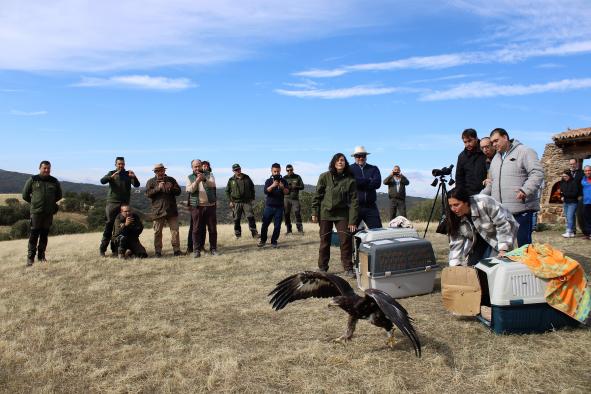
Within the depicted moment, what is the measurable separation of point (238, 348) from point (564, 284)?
10.1ft

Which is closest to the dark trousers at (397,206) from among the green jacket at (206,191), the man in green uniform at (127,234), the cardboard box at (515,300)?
the green jacket at (206,191)

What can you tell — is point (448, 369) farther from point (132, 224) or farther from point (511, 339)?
point (132, 224)

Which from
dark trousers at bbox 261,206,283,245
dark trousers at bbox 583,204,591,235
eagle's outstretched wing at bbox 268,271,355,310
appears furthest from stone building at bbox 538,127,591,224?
eagle's outstretched wing at bbox 268,271,355,310

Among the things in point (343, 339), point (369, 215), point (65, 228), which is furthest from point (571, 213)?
point (65, 228)

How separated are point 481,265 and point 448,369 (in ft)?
4.22

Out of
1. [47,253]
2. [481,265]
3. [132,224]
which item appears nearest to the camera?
[481,265]

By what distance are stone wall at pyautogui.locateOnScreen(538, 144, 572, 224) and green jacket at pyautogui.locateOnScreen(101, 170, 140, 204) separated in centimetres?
1320

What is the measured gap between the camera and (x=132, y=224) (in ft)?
32.4

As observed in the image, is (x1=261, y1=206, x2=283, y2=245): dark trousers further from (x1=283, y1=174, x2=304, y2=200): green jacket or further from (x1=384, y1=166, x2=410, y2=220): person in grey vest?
(x1=384, y1=166, x2=410, y2=220): person in grey vest

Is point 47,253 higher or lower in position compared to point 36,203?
lower

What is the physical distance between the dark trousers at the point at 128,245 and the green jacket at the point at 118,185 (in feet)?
2.55

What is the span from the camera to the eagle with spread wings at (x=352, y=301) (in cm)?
368

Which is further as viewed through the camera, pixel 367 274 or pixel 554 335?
pixel 367 274

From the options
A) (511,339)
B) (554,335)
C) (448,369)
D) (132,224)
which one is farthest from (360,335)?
(132,224)
